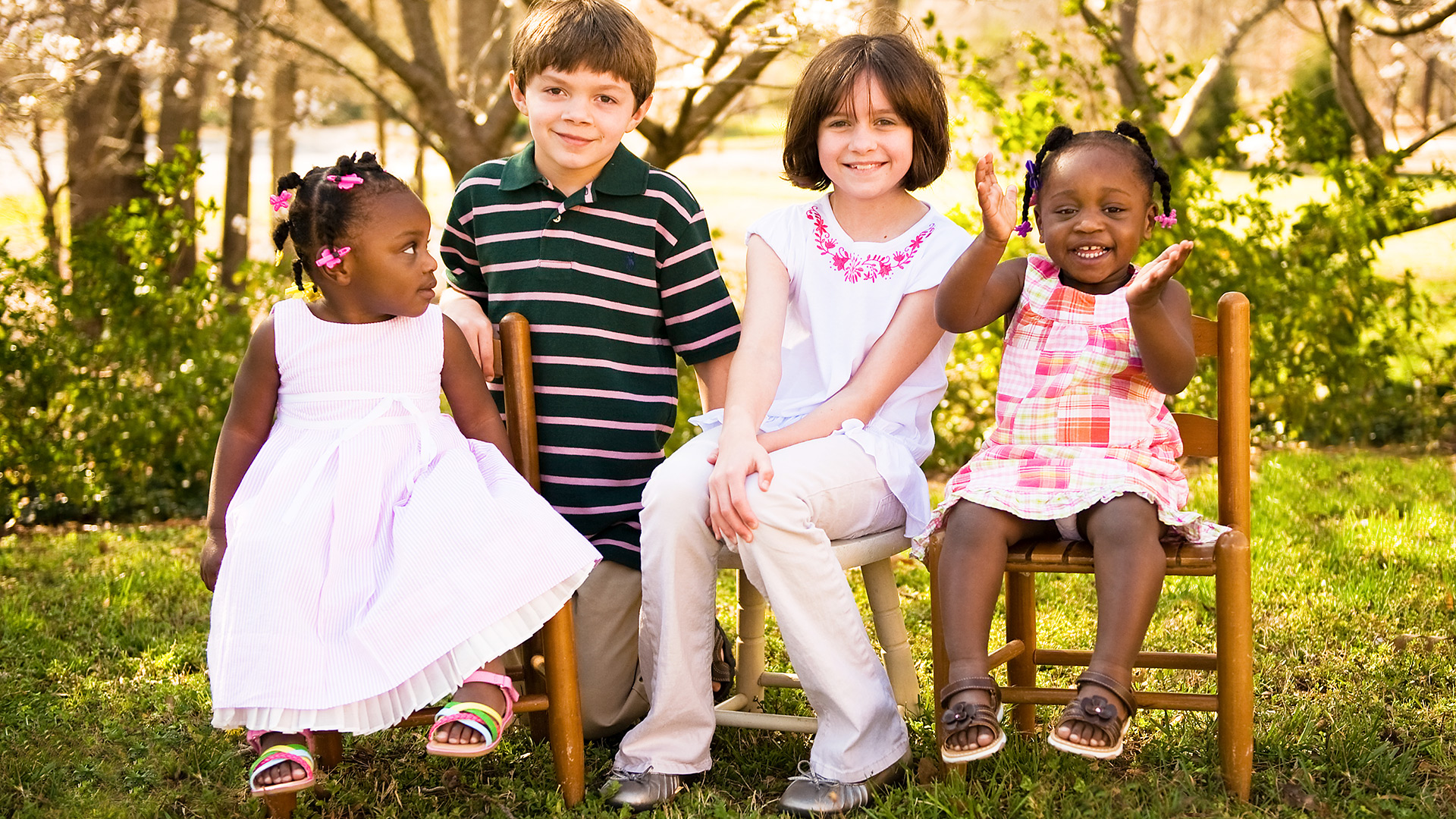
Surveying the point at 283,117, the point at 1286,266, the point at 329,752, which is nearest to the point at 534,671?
the point at 329,752

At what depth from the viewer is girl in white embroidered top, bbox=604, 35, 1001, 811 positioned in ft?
7.69

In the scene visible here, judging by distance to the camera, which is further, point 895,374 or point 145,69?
point 145,69

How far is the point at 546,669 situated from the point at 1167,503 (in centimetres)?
115

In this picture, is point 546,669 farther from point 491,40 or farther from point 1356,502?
point 491,40

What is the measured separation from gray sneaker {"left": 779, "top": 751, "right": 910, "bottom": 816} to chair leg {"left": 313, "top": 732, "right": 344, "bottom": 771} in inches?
34.9

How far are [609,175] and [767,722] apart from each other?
1185mm

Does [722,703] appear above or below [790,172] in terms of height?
below

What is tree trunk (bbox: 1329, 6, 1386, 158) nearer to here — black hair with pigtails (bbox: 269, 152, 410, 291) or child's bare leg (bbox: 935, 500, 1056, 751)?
child's bare leg (bbox: 935, 500, 1056, 751)

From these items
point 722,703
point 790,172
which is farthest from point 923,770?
point 790,172

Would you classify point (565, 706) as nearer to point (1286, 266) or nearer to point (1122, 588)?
point (1122, 588)

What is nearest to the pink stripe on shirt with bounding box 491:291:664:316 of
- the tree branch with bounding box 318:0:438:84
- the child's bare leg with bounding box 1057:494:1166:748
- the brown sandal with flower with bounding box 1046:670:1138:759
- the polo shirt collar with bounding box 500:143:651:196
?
the polo shirt collar with bounding box 500:143:651:196

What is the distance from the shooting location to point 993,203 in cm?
224

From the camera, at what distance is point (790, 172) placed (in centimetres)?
282

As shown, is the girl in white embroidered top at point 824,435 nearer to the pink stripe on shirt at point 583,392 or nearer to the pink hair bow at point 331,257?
the pink stripe on shirt at point 583,392
